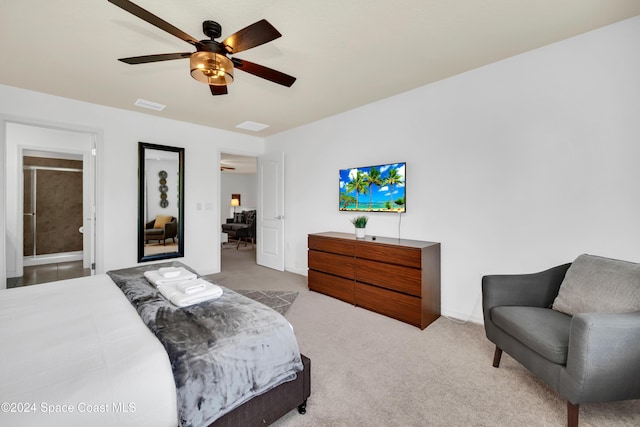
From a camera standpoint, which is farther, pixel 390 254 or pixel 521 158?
pixel 390 254

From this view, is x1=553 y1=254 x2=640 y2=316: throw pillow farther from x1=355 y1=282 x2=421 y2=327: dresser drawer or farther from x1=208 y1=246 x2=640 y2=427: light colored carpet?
x1=355 y1=282 x2=421 y2=327: dresser drawer

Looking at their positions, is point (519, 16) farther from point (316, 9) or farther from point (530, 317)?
point (530, 317)

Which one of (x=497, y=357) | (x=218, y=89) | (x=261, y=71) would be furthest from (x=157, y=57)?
(x=497, y=357)

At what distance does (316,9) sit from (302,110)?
6.67ft

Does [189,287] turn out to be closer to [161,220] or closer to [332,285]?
[332,285]

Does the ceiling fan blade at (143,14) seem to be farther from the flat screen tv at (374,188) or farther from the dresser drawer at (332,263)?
the dresser drawer at (332,263)

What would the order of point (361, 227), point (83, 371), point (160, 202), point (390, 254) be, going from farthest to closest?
point (160, 202) < point (361, 227) < point (390, 254) < point (83, 371)

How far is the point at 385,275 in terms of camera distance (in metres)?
2.99

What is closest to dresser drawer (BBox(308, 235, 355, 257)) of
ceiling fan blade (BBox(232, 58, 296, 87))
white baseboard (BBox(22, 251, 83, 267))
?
ceiling fan blade (BBox(232, 58, 296, 87))

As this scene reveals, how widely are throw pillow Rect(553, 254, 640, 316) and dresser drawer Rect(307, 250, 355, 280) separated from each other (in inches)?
75.9

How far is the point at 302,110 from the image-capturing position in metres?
3.91

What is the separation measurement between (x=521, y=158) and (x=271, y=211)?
3.82 meters

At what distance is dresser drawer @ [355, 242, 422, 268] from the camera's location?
2.74m

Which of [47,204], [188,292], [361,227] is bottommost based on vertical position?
[188,292]
